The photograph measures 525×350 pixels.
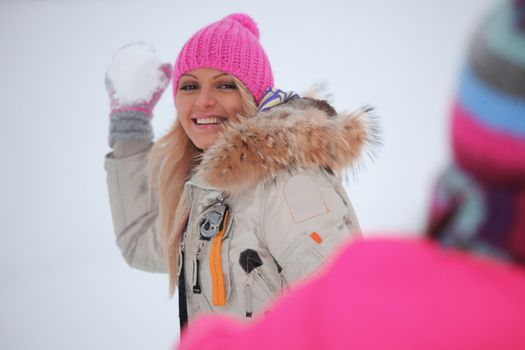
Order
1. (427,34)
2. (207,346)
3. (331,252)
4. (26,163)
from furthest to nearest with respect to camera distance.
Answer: (427,34) → (26,163) → (331,252) → (207,346)

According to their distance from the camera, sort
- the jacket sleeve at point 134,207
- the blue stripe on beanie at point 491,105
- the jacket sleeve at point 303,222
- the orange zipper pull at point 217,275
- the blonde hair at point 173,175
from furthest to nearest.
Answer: the jacket sleeve at point 134,207
the blonde hair at point 173,175
the orange zipper pull at point 217,275
the jacket sleeve at point 303,222
the blue stripe on beanie at point 491,105

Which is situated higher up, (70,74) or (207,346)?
(207,346)

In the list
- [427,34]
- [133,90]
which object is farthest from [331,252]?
[427,34]

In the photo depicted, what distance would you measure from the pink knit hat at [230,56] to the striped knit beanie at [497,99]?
52.0 inches

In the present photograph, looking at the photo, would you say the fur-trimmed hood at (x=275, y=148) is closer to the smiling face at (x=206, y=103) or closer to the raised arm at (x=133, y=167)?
the smiling face at (x=206, y=103)

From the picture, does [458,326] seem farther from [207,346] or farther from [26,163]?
[26,163]

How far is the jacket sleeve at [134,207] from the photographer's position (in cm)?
192

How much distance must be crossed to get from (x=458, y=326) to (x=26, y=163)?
466cm

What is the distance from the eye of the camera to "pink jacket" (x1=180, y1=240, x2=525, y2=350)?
0.37 m

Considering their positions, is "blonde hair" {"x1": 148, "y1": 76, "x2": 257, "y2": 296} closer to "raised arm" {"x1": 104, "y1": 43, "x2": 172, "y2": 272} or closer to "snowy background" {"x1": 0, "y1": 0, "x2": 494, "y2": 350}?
"raised arm" {"x1": 104, "y1": 43, "x2": 172, "y2": 272}

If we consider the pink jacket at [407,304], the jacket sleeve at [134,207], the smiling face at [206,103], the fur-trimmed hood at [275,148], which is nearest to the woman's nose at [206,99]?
the smiling face at [206,103]

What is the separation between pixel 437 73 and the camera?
5.19 m

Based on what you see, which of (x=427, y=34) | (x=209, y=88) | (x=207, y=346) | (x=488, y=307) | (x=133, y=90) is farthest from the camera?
(x=427, y=34)

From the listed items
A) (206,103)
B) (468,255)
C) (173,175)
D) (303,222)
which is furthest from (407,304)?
(173,175)
